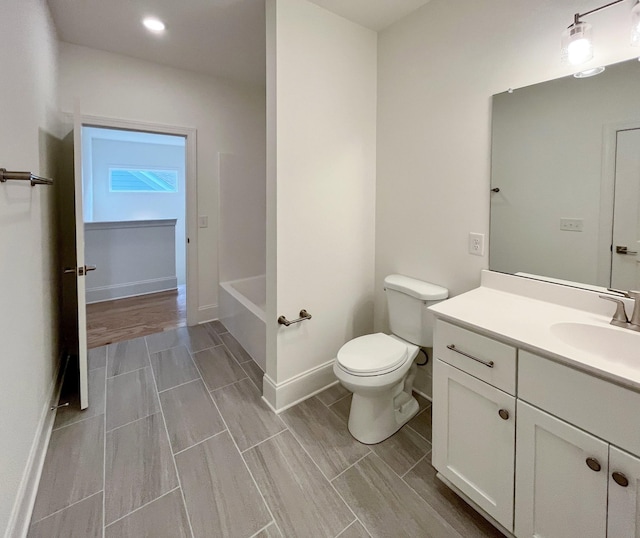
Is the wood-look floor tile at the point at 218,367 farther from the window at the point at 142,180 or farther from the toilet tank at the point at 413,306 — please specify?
the window at the point at 142,180

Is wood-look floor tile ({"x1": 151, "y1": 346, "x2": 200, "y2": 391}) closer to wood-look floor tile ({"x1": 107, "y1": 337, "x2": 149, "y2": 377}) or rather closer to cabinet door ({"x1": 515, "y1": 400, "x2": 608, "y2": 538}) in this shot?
wood-look floor tile ({"x1": 107, "y1": 337, "x2": 149, "y2": 377})

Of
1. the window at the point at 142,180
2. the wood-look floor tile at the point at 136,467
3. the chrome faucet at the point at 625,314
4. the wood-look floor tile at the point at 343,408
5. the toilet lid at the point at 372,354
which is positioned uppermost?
the window at the point at 142,180

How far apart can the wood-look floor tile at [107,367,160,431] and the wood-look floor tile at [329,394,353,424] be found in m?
1.11

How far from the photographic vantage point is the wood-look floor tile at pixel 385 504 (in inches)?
49.3

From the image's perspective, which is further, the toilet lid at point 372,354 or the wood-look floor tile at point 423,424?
the wood-look floor tile at point 423,424

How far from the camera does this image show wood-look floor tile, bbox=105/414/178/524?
1.37 m

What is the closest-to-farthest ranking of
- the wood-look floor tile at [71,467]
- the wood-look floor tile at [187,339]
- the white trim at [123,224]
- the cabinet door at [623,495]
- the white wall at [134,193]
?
the cabinet door at [623,495], the wood-look floor tile at [71,467], the wood-look floor tile at [187,339], the white trim at [123,224], the white wall at [134,193]

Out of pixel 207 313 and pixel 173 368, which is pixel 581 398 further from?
pixel 207 313

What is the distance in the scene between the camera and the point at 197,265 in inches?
127

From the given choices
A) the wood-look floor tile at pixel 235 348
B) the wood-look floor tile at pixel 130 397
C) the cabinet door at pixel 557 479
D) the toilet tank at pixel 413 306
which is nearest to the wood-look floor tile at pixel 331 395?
the toilet tank at pixel 413 306

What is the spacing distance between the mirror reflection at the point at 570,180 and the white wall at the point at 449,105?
0.07m

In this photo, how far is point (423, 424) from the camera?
1857 mm

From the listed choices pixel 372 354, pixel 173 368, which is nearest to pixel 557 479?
pixel 372 354

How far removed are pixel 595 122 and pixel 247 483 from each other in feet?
7.12
